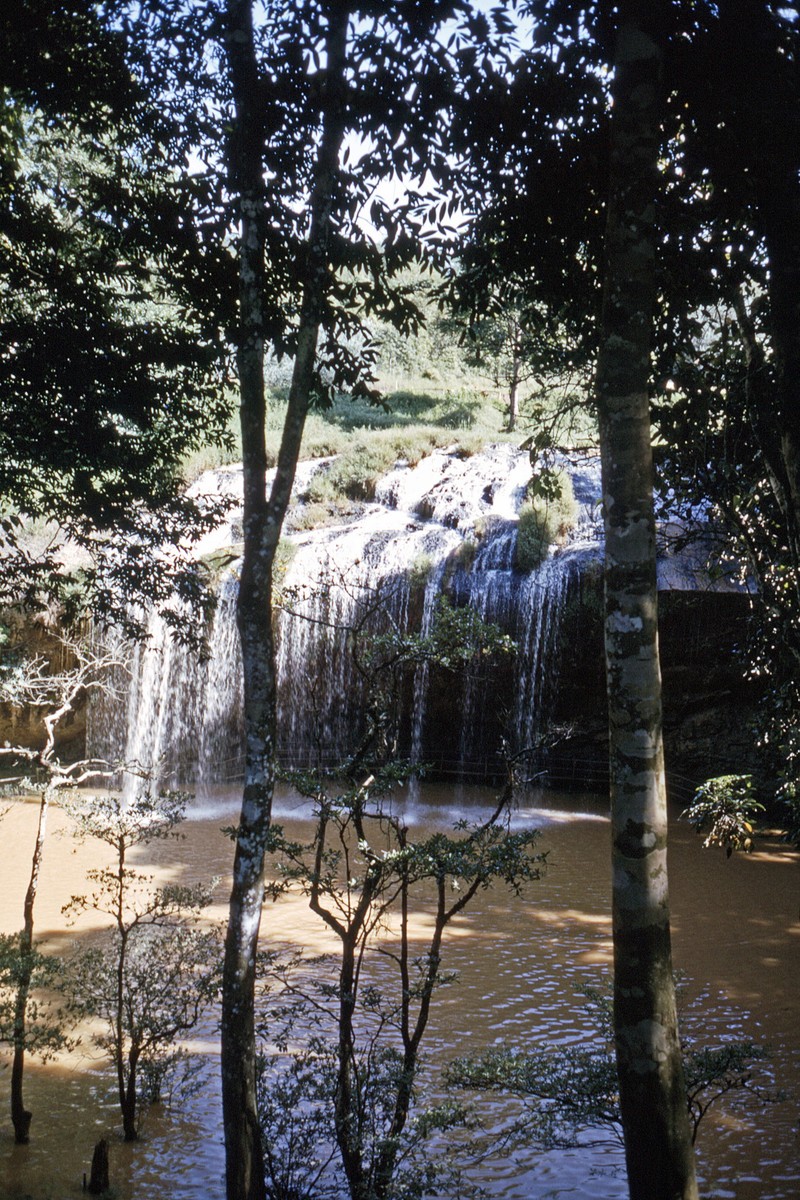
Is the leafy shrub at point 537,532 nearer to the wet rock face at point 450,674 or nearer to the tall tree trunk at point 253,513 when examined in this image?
the wet rock face at point 450,674

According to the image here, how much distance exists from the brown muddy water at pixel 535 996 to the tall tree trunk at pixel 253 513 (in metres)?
1.52

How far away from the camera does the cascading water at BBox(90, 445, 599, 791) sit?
17.5 metres

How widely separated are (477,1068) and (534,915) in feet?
18.8

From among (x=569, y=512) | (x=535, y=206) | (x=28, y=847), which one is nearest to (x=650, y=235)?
(x=535, y=206)

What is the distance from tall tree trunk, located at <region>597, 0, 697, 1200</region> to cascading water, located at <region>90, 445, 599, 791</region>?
13492mm

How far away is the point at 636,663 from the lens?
354cm

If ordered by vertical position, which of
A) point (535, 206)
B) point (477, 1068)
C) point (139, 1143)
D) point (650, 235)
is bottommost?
point (139, 1143)

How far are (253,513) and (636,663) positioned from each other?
2.51 metres

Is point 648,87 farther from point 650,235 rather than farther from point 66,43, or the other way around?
point 66,43

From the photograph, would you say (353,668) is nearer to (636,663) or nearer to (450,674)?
(450,674)

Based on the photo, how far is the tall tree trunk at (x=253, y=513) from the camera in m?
4.67

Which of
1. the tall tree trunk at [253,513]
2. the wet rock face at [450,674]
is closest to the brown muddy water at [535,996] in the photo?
the tall tree trunk at [253,513]

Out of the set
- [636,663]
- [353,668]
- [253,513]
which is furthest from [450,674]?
[636,663]

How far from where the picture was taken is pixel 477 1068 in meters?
5.06
